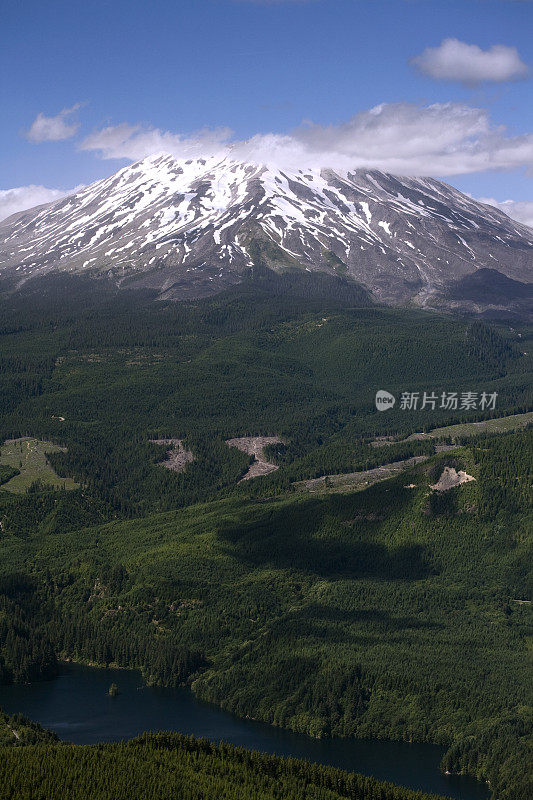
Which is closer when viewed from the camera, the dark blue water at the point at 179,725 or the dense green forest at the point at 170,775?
the dense green forest at the point at 170,775

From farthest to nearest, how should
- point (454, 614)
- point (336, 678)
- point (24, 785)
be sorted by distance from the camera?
1. point (454, 614)
2. point (336, 678)
3. point (24, 785)

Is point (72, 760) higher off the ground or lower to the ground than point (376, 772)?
higher

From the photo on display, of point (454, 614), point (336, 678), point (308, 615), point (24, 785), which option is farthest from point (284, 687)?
point (24, 785)

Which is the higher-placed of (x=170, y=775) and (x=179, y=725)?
(x=170, y=775)

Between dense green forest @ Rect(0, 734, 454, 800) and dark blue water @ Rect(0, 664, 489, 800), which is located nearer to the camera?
dense green forest @ Rect(0, 734, 454, 800)

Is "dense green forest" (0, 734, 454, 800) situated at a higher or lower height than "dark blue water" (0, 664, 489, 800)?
higher

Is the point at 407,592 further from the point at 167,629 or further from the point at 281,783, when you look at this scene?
the point at 281,783

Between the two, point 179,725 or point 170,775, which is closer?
point 170,775

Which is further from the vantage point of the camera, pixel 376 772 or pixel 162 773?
pixel 376 772
